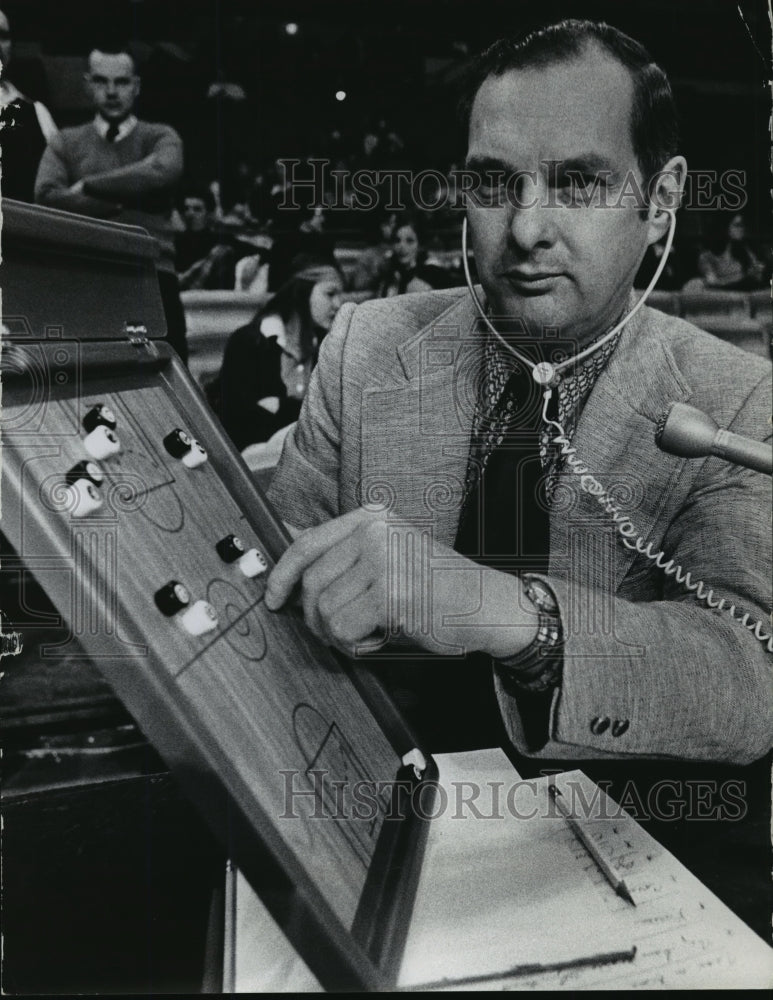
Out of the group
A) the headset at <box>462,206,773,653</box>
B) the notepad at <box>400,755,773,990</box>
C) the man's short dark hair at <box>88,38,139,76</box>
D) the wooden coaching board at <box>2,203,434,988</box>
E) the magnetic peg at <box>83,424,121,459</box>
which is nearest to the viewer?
the wooden coaching board at <box>2,203,434,988</box>

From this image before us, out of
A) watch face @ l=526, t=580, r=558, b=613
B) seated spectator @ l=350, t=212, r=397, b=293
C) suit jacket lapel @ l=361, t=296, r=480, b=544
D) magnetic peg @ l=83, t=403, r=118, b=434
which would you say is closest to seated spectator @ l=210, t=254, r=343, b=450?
seated spectator @ l=350, t=212, r=397, b=293

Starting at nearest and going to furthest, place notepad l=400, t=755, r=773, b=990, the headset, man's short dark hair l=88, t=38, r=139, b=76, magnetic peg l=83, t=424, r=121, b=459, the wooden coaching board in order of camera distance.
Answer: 1. the wooden coaching board
2. magnetic peg l=83, t=424, r=121, b=459
3. notepad l=400, t=755, r=773, b=990
4. the headset
5. man's short dark hair l=88, t=38, r=139, b=76

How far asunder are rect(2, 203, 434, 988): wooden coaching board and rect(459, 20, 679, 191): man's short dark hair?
2.09 feet

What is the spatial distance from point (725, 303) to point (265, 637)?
100 cm

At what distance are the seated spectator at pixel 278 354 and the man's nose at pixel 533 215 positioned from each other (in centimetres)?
35

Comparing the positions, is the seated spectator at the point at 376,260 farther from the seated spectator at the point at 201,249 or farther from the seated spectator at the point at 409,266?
the seated spectator at the point at 201,249

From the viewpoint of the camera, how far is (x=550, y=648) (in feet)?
3.79

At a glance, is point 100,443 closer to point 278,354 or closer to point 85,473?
point 85,473

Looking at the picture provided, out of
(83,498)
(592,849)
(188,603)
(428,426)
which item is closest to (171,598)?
(188,603)

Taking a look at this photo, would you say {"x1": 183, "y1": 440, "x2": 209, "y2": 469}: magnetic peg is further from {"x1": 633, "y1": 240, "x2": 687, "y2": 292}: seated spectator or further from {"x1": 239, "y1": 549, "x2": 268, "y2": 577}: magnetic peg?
{"x1": 633, "y1": 240, "x2": 687, "y2": 292}: seated spectator

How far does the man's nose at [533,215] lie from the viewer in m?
1.30

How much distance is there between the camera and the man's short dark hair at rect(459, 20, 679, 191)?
4.30ft

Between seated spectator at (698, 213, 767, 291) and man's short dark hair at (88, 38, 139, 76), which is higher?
man's short dark hair at (88, 38, 139, 76)

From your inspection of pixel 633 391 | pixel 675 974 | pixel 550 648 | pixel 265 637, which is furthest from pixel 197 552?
pixel 675 974
